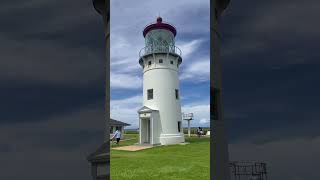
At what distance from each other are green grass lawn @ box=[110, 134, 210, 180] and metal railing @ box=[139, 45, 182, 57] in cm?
68

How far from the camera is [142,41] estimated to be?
2201mm

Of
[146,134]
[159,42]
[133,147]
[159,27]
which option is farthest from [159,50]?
[133,147]

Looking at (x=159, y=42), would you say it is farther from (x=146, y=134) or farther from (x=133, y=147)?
(x=133, y=147)

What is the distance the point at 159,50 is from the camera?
2277 millimetres

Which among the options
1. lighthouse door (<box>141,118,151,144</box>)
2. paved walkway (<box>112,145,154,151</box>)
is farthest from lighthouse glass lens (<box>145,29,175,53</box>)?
paved walkway (<box>112,145,154,151</box>)

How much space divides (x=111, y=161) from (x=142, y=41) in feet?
2.96

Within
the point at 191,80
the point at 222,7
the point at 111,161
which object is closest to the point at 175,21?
the point at 191,80

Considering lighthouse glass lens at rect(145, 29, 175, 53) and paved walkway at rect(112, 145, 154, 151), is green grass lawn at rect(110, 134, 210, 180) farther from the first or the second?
lighthouse glass lens at rect(145, 29, 175, 53)

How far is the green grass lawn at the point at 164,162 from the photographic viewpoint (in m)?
2.05

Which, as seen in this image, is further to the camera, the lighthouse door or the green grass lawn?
the lighthouse door

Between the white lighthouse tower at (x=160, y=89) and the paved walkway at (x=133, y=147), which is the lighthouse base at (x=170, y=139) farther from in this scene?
the paved walkway at (x=133, y=147)

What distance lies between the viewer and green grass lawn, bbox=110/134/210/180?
2.05m

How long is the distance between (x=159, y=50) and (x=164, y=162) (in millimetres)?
842

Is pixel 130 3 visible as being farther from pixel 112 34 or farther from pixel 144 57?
pixel 144 57
